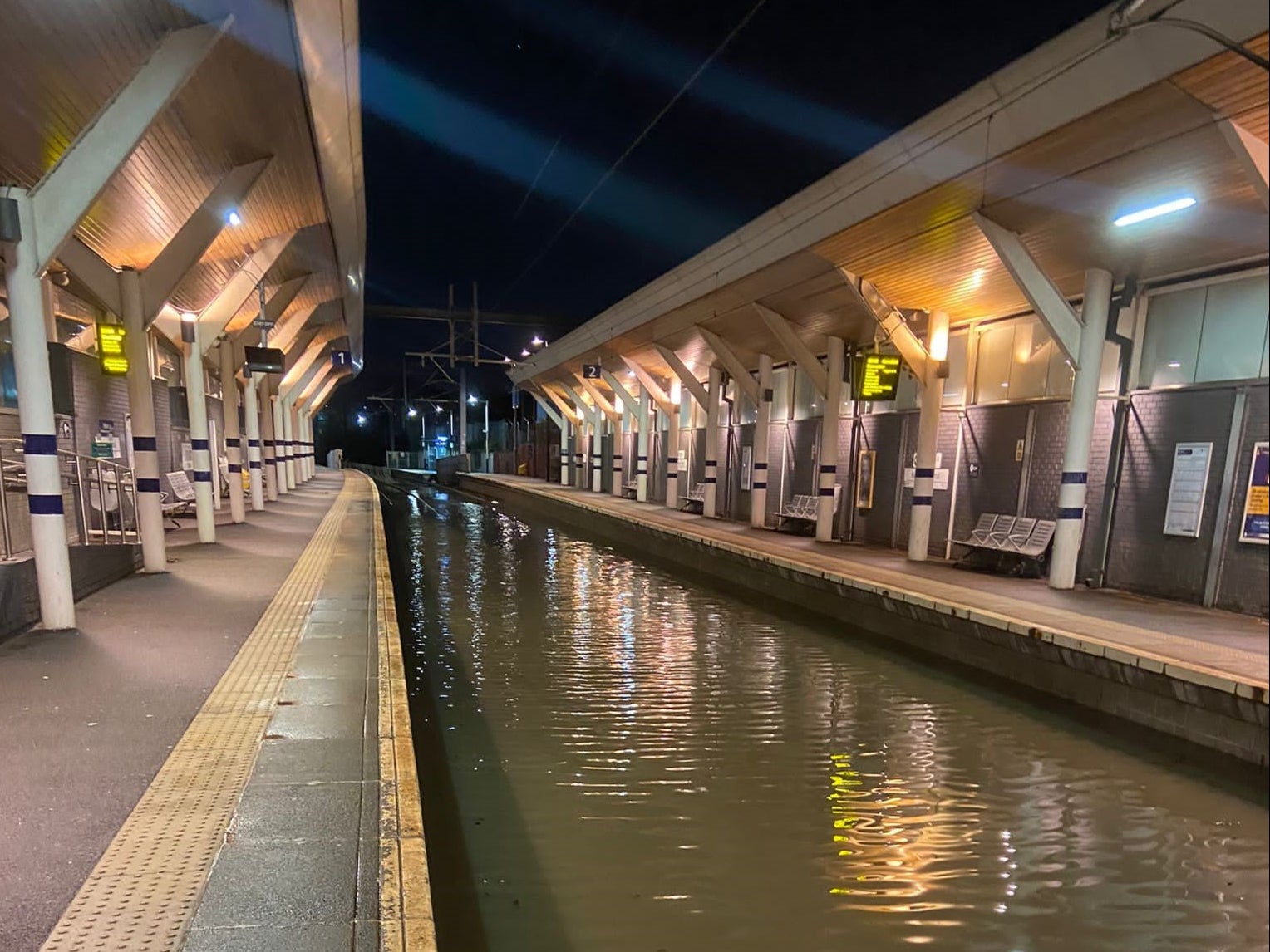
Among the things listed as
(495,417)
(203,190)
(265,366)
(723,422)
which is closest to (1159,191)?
(203,190)

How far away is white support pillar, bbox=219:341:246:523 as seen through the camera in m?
11.9

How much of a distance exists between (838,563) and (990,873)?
6.40 meters

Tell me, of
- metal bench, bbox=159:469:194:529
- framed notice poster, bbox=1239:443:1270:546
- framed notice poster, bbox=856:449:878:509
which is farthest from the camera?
framed notice poster, bbox=856:449:878:509

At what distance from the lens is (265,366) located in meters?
11.4

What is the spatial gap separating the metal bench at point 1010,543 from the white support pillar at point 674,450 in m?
9.85

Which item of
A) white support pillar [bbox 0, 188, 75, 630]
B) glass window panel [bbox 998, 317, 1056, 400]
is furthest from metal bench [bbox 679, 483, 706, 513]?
white support pillar [bbox 0, 188, 75, 630]

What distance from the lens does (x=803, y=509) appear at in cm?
1357

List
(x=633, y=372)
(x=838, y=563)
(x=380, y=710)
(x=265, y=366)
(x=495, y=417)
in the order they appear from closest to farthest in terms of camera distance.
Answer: (x=380, y=710), (x=838, y=563), (x=265, y=366), (x=633, y=372), (x=495, y=417)

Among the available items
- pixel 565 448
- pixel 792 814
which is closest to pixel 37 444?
pixel 792 814

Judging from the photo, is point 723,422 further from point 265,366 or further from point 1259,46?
point 1259,46

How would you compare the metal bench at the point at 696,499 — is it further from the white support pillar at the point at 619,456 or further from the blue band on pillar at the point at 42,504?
the blue band on pillar at the point at 42,504

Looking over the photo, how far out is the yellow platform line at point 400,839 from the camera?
2.07m

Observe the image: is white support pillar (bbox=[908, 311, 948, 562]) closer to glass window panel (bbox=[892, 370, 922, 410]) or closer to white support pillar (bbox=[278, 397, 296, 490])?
glass window panel (bbox=[892, 370, 922, 410])

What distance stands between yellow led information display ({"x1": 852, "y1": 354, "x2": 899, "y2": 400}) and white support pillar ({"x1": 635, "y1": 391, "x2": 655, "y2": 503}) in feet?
35.3
